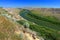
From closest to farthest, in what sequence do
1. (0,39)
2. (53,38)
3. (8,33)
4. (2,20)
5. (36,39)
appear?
(0,39) → (8,33) → (2,20) → (36,39) → (53,38)

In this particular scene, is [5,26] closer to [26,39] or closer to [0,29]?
[0,29]

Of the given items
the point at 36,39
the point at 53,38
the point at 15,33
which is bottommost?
the point at 53,38

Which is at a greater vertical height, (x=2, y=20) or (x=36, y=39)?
(x=2, y=20)

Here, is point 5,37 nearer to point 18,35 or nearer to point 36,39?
point 18,35

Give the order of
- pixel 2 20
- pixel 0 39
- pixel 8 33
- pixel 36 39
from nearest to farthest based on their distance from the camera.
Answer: pixel 0 39 → pixel 8 33 → pixel 2 20 → pixel 36 39

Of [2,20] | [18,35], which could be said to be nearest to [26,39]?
[18,35]

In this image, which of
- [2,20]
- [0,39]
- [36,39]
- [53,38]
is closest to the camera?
[0,39]

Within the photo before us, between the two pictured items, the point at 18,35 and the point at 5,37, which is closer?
the point at 5,37

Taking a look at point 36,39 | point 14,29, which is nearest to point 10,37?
point 14,29

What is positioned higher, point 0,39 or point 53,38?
point 0,39
